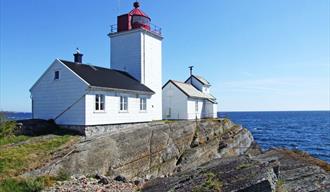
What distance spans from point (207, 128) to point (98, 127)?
11436mm

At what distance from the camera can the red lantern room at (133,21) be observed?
1152 inches

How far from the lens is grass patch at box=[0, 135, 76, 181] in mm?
12867

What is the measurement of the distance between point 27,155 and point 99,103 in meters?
7.29

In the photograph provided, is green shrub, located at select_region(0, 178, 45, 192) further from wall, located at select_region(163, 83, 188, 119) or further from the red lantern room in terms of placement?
wall, located at select_region(163, 83, 188, 119)

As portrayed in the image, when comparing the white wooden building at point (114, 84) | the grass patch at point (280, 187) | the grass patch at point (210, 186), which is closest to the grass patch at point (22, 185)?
the grass patch at point (210, 186)

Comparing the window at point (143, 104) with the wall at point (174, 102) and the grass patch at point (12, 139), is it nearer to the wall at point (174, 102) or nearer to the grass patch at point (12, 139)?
the wall at point (174, 102)

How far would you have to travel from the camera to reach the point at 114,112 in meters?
22.0

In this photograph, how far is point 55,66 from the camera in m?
21.4

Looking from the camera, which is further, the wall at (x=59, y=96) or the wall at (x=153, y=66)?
the wall at (x=153, y=66)

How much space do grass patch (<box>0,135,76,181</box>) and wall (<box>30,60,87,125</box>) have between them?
122 inches

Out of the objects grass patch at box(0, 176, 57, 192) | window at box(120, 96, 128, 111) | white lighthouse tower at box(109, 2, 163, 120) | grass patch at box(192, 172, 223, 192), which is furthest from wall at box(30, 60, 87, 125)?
grass patch at box(192, 172, 223, 192)

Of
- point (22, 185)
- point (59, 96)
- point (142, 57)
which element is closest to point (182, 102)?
point (142, 57)

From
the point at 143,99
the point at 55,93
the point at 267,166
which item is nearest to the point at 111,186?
the point at 267,166

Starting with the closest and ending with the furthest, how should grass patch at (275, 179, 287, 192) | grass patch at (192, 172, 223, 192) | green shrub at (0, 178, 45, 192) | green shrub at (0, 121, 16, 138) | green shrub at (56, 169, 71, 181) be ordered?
grass patch at (192, 172, 223, 192)
grass patch at (275, 179, 287, 192)
green shrub at (0, 178, 45, 192)
green shrub at (56, 169, 71, 181)
green shrub at (0, 121, 16, 138)
